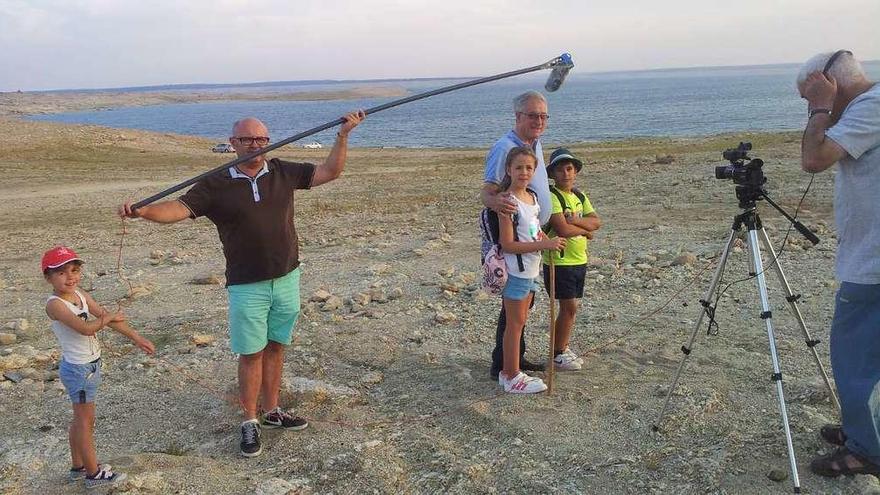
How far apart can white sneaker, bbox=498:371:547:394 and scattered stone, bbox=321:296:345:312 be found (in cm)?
283

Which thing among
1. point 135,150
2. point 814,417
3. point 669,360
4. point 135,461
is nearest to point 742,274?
point 669,360

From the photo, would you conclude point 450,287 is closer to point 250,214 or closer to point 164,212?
point 250,214

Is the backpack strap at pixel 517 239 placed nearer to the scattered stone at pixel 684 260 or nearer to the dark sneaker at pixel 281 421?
the dark sneaker at pixel 281 421

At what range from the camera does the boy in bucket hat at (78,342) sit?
153 inches

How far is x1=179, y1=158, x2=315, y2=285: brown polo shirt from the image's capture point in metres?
4.27

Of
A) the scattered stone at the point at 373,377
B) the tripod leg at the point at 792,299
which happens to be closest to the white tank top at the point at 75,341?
the scattered stone at the point at 373,377

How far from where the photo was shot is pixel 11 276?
382 inches

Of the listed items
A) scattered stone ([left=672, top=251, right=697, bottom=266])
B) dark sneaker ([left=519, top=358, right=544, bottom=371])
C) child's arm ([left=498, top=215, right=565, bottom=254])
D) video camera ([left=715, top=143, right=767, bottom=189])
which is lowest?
dark sneaker ([left=519, top=358, right=544, bottom=371])

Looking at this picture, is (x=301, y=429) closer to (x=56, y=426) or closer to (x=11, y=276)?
(x=56, y=426)

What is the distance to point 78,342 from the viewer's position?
3996 mm

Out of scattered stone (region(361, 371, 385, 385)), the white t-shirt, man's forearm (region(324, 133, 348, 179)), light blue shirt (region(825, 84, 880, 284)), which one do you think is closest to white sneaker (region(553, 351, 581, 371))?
the white t-shirt

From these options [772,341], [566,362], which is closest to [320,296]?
[566,362]

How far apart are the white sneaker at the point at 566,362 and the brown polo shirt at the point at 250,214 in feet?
7.56

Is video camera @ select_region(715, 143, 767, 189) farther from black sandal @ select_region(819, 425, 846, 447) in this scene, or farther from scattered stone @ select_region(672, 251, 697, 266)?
scattered stone @ select_region(672, 251, 697, 266)
